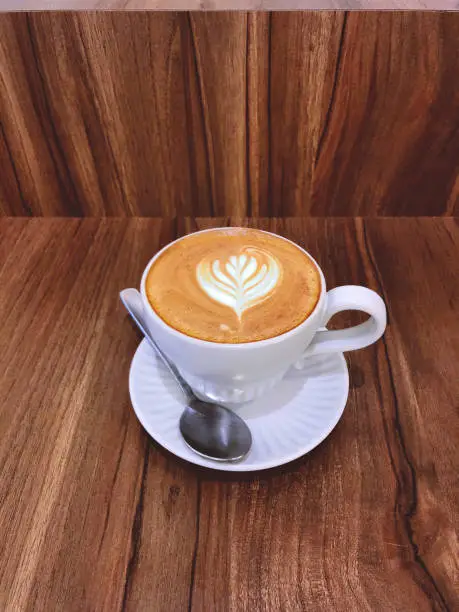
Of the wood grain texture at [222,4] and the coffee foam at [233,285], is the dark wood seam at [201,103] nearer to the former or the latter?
the wood grain texture at [222,4]

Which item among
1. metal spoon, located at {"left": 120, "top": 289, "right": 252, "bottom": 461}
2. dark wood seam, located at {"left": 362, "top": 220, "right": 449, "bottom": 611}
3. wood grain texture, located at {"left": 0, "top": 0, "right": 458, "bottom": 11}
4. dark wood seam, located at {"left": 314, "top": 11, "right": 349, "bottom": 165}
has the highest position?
wood grain texture, located at {"left": 0, "top": 0, "right": 458, "bottom": 11}

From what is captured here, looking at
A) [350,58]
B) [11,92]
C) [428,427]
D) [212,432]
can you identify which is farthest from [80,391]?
[350,58]

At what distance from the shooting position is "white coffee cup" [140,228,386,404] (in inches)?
18.4

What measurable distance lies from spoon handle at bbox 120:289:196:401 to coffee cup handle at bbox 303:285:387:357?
138mm

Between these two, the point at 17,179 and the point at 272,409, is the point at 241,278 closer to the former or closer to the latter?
the point at 272,409

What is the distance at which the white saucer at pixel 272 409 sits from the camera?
1.59 feet

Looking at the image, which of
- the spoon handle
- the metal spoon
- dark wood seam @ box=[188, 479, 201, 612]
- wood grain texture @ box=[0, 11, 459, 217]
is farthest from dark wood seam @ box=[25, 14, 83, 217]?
dark wood seam @ box=[188, 479, 201, 612]

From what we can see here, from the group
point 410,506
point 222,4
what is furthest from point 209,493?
point 222,4

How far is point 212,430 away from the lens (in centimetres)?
50

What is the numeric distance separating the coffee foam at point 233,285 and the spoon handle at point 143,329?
66mm

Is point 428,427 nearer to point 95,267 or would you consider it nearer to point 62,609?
point 62,609

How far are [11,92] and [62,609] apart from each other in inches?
28.0

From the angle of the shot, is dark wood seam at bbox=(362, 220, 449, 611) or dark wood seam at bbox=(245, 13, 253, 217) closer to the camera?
dark wood seam at bbox=(362, 220, 449, 611)

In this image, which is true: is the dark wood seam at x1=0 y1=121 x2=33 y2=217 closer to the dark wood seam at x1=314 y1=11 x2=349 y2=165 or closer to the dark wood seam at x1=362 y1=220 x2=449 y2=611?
the dark wood seam at x1=314 y1=11 x2=349 y2=165
